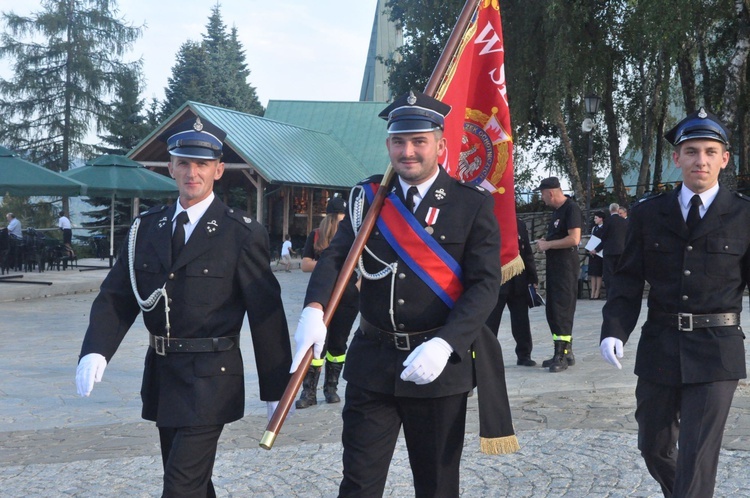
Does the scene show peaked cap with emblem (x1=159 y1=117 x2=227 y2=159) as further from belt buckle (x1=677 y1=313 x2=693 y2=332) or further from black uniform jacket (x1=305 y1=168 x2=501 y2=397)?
belt buckle (x1=677 y1=313 x2=693 y2=332)

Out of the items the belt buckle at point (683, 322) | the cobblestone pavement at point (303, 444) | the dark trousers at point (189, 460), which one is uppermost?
the belt buckle at point (683, 322)

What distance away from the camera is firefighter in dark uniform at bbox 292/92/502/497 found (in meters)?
4.01

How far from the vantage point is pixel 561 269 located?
10242 mm

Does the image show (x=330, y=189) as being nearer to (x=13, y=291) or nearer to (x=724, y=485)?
(x=13, y=291)

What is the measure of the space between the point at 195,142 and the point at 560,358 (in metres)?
6.40

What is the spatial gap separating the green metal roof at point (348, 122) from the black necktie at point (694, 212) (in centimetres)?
3981

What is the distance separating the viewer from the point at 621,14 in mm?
25641

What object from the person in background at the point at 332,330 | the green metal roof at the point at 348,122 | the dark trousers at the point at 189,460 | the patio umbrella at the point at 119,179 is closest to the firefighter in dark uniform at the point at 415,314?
the dark trousers at the point at 189,460

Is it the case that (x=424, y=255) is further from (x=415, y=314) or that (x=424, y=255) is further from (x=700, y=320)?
(x=700, y=320)

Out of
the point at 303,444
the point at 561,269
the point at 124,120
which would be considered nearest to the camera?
the point at 303,444

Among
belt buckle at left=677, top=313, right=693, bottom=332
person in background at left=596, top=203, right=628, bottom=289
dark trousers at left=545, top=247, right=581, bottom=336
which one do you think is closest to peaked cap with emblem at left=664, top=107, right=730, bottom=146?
belt buckle at left=677, top=313, right=693, bottom=332

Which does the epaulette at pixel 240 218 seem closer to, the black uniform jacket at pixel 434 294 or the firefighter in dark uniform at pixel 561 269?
the black uniform jacket at pixel 434 294

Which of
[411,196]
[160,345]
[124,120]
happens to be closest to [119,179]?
[160,345]

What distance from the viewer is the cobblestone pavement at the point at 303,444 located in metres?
5.79
